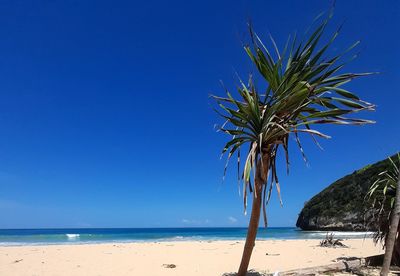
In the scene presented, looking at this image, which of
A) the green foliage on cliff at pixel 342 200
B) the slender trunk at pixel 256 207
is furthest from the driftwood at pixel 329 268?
the green foliage on cliff at pixel 342 200

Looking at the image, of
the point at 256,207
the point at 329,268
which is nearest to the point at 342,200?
the point at 329,268

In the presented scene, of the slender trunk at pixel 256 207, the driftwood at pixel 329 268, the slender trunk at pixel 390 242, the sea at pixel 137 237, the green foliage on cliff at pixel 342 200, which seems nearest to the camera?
the slender trunk at pixel 256 207

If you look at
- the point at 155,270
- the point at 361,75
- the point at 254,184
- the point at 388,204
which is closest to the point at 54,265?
the point at 155,270

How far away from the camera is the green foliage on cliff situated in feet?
162

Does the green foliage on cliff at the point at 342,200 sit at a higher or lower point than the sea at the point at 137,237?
higher

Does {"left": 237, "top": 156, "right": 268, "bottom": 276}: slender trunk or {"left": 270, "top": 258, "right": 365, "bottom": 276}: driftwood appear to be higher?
{"left": 237, "top": 156, "right": 268, "bottom": 276}: slender trunk

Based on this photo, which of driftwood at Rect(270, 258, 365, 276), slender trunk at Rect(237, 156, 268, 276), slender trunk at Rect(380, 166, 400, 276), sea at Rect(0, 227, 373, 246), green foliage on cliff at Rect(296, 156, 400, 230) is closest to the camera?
slender trunk at Rect(237, 156, 268, 276)

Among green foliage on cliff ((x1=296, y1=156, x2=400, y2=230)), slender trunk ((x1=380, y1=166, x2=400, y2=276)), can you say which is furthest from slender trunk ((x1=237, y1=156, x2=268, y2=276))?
green foliage on cliff ((x1=296, y1=156, x2=400, y2=230))

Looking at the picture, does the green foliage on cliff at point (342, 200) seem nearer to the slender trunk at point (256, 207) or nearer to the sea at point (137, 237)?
the sea at point (137, 237)

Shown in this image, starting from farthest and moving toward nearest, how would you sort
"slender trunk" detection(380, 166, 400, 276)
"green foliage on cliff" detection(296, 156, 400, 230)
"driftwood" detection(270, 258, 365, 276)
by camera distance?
"green foliage on cliff" detection(296, 156, 400, 230)
"driftwood" detection(270, 258, 365, 276)
"slender trunk" detection(380, 166, 400, 276)

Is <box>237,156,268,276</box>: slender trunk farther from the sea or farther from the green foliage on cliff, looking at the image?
the green foliage on cliff

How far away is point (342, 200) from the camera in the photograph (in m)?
54.8

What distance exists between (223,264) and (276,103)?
7961 millimetres

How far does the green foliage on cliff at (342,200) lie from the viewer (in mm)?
49312
